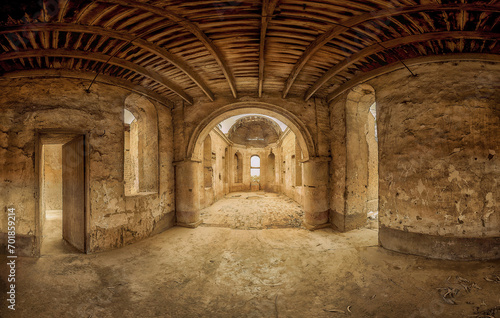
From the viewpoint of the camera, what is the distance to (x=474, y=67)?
3.50m

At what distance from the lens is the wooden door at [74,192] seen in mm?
4309

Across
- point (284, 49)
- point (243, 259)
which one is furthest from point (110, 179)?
point (284, 49)

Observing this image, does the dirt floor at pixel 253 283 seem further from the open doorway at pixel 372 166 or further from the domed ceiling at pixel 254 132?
the domed ceiling at pixel 254 132

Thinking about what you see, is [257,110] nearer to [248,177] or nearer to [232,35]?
[232,35]

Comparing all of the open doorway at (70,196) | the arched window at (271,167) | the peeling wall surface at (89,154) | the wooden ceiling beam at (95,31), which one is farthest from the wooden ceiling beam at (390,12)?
the arched window at (271,167)

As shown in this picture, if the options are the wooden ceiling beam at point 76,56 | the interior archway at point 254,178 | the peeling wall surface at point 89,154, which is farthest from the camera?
the interior archway at point 254,178

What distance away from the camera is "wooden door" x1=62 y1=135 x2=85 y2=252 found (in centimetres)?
431

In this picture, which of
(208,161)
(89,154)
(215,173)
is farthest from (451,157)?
(215,173)

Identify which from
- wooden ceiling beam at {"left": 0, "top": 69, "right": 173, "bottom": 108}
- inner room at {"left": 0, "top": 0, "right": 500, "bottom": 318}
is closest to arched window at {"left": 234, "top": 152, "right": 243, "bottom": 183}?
inner room at {"left": 0, "top": 0, "right": 500, "bottom": 318}

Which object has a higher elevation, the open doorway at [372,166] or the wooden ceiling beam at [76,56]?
the wooden ceiling beam at [76,56]

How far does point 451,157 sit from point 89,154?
7.61m

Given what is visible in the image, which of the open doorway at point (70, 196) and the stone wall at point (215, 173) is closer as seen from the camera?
the open doorway at point (70, 196)

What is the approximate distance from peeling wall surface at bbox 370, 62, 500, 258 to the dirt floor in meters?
0.62

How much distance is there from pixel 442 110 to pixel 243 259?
503cm
